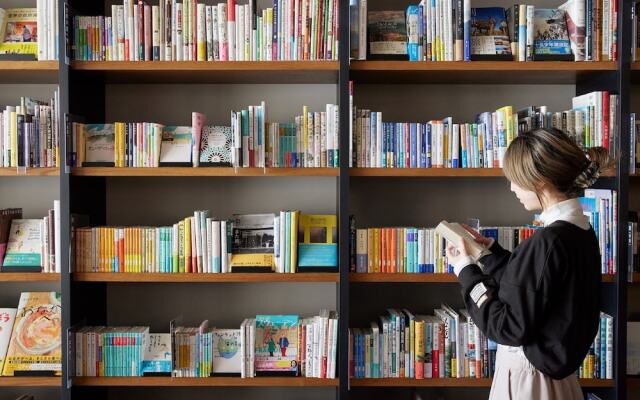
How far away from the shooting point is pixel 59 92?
238 centimetres

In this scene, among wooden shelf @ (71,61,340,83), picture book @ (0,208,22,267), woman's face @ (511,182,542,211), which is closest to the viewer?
woman's face @ (511,182,542,211)

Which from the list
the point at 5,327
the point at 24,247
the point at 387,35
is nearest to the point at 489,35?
the point at 387,35

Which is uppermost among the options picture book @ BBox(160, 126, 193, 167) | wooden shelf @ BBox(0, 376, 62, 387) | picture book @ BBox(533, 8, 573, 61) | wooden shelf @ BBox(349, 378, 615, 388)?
picture book @ BBox(533, 8, 573, 61)

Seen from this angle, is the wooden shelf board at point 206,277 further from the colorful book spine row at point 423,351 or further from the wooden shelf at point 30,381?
the wooden shelf at point 30,381

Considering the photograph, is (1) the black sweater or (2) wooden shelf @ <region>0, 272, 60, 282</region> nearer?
(1) the black sweater

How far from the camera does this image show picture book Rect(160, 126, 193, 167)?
245cm

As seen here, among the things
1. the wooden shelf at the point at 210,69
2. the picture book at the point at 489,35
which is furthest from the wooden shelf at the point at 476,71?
the wooden shelf at the point at 210,69

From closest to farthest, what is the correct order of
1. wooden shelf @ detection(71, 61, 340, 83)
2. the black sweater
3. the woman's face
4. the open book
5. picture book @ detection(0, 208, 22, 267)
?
the black sweater
the woman's face
the open book
wooden shelf @ detection(71, 61, 340, 83)
picture book @ detection(0, 208, 22, 267)

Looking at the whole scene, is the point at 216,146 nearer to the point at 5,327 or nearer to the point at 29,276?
the point at 29,276

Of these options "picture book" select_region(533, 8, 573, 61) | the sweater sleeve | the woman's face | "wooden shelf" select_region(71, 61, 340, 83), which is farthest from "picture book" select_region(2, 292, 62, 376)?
"picture book" select_region(533, 8, 573, 61)

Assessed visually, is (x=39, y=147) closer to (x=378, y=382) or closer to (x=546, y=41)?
(x=378, y=382)

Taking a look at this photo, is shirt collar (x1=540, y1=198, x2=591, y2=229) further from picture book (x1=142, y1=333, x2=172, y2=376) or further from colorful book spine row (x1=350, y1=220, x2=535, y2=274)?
picture book (x1=142, y1=333, x2=172, y2=376)

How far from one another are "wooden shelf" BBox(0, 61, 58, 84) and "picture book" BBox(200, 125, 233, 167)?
2.20ft

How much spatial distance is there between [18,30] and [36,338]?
1.33m
